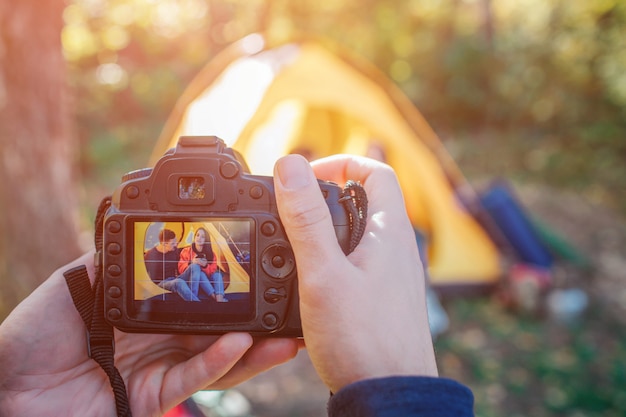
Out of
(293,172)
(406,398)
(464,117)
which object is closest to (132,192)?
(293,172)

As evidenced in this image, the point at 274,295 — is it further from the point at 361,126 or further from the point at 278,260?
the point at 361,126

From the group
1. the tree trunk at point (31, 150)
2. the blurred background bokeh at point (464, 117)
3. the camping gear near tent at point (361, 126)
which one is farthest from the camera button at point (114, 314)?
the camping gear near tent at point (361, 126)

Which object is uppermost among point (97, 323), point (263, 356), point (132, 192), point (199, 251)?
point (132, 192)

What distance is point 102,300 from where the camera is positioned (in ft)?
3.40

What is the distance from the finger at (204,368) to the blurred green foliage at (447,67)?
511 cm

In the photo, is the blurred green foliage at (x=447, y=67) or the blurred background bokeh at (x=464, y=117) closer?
the blurred background bokeh at (x=464, y=117)

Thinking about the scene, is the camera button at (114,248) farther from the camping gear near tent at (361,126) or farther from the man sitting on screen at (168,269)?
the camping gear near tent at (361,126)

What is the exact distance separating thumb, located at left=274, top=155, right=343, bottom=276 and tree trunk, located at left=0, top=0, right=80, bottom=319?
2053mm

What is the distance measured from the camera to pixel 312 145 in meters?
4.34

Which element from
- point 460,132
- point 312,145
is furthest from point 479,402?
point 460,132

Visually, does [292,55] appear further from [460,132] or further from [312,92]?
[460,132]

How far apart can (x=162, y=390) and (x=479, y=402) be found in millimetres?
1902

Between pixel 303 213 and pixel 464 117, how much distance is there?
7.96m

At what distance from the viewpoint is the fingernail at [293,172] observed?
2.98ft
